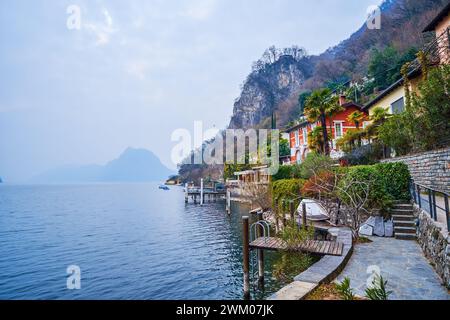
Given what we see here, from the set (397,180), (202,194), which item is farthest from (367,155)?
(202,194)

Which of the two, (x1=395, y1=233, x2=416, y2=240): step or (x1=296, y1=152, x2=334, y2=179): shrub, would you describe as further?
(x1=296, y1=152, x2=334, y2=179): shrub

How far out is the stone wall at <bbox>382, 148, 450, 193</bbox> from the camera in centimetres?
902

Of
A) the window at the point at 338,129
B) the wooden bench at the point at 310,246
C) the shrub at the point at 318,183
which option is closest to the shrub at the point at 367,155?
the shrub at the point at 318,183

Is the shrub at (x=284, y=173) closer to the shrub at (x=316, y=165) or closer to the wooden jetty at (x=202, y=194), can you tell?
the shrub at (x=316, y=165)

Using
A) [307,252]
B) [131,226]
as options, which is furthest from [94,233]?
[307,252]

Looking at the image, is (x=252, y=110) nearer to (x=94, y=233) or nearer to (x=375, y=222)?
(x=94, y=233)

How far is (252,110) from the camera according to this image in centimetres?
9438

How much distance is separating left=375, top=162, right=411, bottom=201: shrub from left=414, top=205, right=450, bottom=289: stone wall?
2.38 meters

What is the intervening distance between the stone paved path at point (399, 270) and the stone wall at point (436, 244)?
0.16 metres

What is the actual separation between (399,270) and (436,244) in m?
1.00

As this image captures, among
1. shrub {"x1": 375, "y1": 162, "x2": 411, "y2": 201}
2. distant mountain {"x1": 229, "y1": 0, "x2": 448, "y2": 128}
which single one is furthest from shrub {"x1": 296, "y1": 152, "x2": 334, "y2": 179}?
distant mountain {"x1": 229, "y1": 0, "x2": 448, "y2": 128}

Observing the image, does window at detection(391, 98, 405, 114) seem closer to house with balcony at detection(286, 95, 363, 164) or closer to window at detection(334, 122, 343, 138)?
house with balcony at detection(286, 95, 363, 164)
